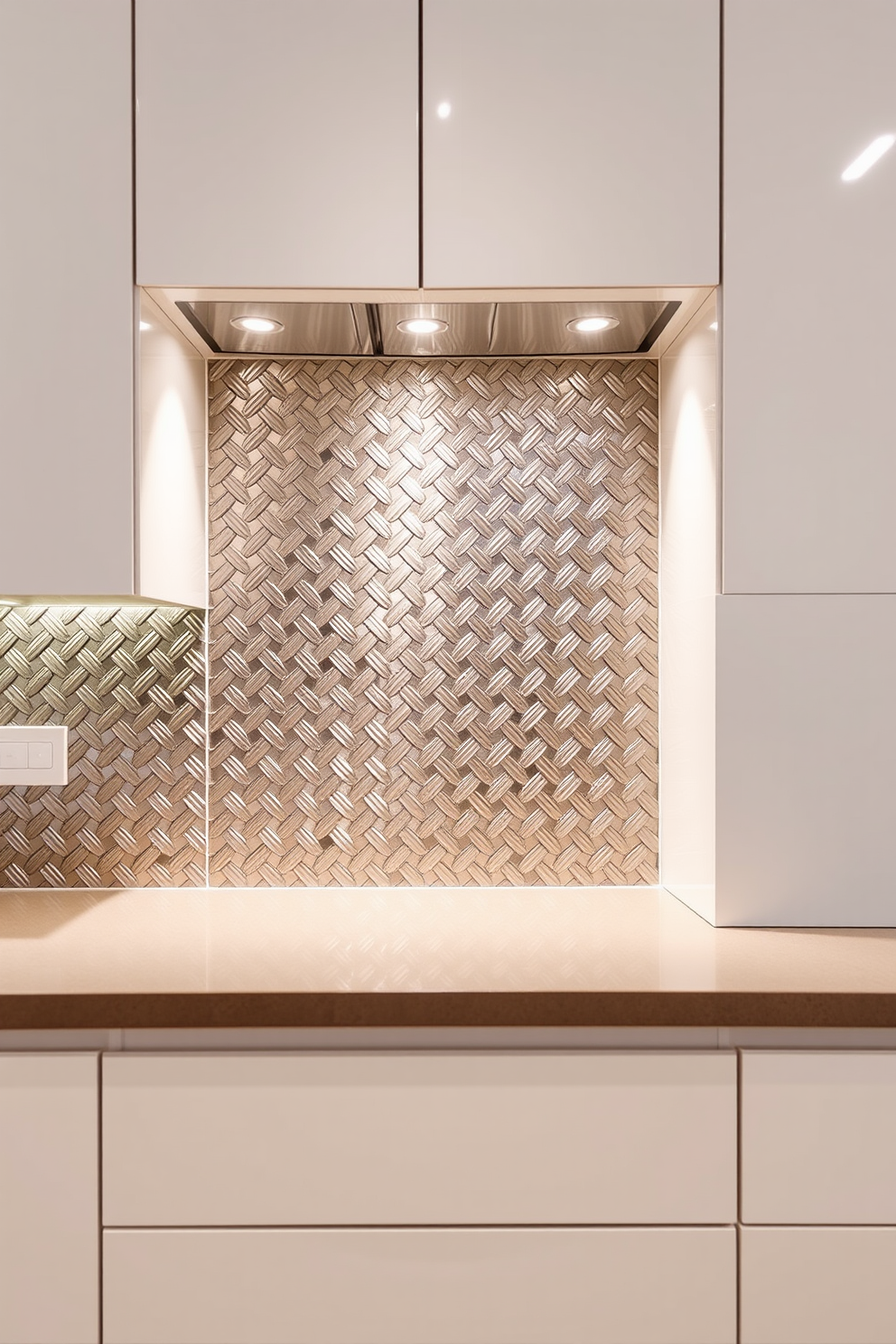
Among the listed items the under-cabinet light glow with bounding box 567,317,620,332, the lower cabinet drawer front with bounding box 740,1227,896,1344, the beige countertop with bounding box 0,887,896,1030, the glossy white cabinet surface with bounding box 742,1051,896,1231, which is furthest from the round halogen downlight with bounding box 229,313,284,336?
the lower cabinet drawer front with bounding box 740,1227,896,1344

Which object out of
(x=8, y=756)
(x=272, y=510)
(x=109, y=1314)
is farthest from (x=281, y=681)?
(x=109, y=1314)

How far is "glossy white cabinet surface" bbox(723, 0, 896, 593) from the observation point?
1.29m

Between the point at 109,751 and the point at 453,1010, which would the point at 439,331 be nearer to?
the point at 109,751

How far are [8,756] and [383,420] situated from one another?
2.92 ft

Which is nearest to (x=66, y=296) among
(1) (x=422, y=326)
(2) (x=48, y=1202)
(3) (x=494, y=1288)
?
(1) (x=422, y=326)

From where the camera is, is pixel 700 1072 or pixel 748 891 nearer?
pixel 700 1072

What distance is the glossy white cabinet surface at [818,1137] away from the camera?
3.40ft

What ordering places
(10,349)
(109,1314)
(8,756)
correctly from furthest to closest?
(8,756) < (10,349) < (109,1314)

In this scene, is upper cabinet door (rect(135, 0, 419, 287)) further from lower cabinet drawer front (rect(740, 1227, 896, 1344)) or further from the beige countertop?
lower cabinet drawer front (rect(740, 1227, 896, 1344))

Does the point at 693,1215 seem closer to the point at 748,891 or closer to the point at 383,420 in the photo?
the point at 748,891

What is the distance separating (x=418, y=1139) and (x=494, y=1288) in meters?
0.19

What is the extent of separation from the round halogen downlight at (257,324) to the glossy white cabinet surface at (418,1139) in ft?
3.55

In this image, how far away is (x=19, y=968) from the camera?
112 centimetres

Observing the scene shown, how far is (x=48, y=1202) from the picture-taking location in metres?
1.03
